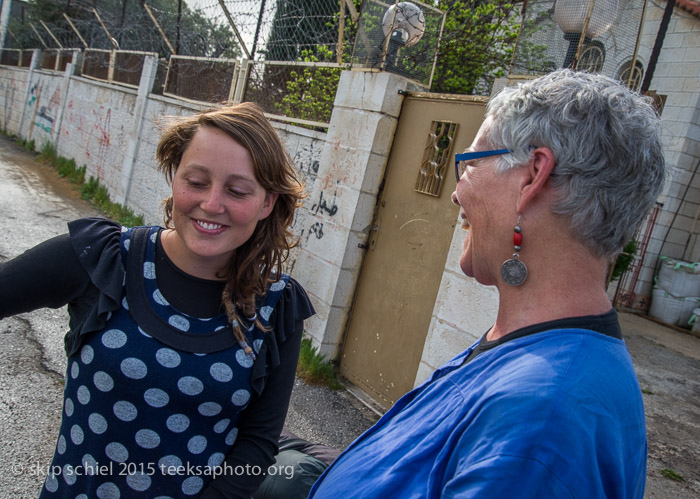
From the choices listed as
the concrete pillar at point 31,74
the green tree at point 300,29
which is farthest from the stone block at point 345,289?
the concrete pillar at point 31,74

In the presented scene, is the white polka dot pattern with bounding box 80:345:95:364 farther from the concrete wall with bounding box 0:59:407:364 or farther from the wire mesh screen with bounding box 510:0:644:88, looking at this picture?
the wire mesh screen with bounding box 510:0:644:88

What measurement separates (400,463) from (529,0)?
3337 millimetres

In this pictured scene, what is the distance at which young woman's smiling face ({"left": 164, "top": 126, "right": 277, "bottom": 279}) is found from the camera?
60.2 inches

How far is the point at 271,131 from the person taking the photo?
166cm

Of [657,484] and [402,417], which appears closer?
[402,417]

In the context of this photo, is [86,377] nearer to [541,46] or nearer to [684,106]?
[541,46]

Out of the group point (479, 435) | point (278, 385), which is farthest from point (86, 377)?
point (479, 435)

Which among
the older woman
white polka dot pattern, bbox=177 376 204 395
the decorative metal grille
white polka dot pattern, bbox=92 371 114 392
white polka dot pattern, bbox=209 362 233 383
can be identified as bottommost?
white polka dot pattern, bbox=92 371 114 392

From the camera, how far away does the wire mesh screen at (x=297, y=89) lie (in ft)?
16.7

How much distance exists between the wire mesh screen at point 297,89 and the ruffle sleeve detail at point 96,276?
3.66 m

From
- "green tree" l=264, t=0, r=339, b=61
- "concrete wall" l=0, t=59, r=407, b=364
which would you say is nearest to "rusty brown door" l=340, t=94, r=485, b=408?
"concrete wall" l=0, t=59, r=407, b=364

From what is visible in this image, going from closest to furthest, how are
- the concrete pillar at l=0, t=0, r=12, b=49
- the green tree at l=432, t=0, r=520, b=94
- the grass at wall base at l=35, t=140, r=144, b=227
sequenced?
the green tree at l=432, t=0, r=520, b=94
the grass at wall base at l=35, t=140, r=144, b=227
the concrete pillar at l=0, t=0, r=12, b=49

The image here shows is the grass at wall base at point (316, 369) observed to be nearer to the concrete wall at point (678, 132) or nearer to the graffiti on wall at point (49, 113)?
the concrete wall at point (678, 132)

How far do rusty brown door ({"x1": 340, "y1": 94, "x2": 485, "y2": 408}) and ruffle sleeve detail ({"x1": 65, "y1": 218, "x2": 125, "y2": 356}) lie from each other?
2.60m
